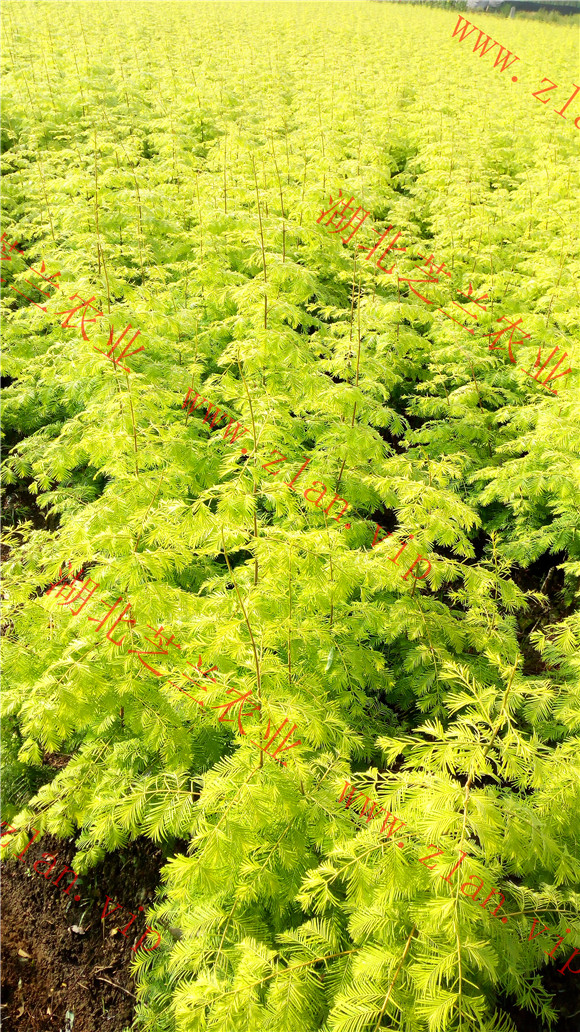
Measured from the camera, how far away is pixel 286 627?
2412 mm

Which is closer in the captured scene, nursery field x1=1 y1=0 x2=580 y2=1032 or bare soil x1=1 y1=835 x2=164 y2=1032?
nursery field x1=1 y1=0 x2=580 y2=1032

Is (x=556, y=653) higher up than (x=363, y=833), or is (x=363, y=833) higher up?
(x=363, y=833)

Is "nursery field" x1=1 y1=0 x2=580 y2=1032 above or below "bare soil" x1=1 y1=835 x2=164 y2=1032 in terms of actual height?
above

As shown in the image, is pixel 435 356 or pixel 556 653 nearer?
pixel 556 653

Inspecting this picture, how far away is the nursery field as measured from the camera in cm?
168

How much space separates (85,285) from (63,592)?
2.97 m

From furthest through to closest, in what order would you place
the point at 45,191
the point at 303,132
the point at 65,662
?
the point at 303,132 → the point at 45,191 → the point at 65,662

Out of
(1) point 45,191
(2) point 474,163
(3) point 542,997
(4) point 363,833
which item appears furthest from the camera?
(2) point 474,163

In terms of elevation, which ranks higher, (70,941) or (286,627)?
(286,627)

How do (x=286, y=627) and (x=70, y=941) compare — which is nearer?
(x=286, y=627)

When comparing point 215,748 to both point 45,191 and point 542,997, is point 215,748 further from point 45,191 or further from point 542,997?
point 45,191

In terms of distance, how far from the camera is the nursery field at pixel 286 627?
168 centimetres

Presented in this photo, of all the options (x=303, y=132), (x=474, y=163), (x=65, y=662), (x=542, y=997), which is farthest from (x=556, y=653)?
(x=303, y=132)

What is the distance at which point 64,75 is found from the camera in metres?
11.8
